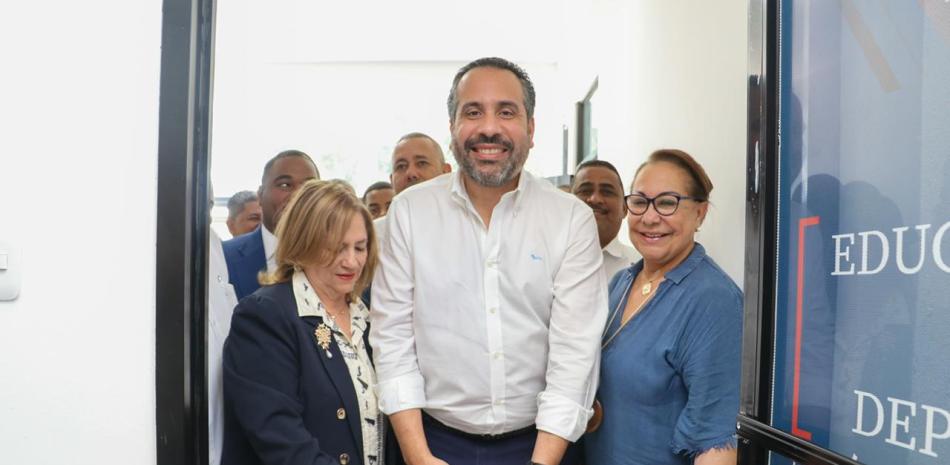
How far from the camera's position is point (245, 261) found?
301 centimetres

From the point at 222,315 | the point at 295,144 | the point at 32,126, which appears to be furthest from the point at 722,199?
the point at 295,144

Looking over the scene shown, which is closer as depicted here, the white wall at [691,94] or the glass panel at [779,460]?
the glass panel at [779,460]

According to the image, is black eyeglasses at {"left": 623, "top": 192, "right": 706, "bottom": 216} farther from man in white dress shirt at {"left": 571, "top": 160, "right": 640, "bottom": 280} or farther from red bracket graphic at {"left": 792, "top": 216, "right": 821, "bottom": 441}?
man in white dress shirt at {"left": 571, "top": 160, "right": 640, "bottom": 280}

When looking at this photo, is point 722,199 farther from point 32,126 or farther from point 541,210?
point 32,126

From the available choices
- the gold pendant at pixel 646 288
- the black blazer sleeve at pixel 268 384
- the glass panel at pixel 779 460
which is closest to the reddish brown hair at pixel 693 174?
the gold pendant at pixel 646 288

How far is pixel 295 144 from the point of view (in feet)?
24.4

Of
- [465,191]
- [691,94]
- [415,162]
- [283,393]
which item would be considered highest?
[691,94]

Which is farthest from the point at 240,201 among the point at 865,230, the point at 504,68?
the point at 865,230

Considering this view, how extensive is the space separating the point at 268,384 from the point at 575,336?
0.69 meters

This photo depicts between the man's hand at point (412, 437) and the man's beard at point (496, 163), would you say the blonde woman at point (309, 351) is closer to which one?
the man's hand at point (412, 437)

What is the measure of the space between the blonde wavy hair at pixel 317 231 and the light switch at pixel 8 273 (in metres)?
0.64

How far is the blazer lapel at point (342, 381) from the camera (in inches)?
70.7

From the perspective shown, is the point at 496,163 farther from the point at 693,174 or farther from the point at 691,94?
the point at 691,94

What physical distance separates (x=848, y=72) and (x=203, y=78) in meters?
1.00
